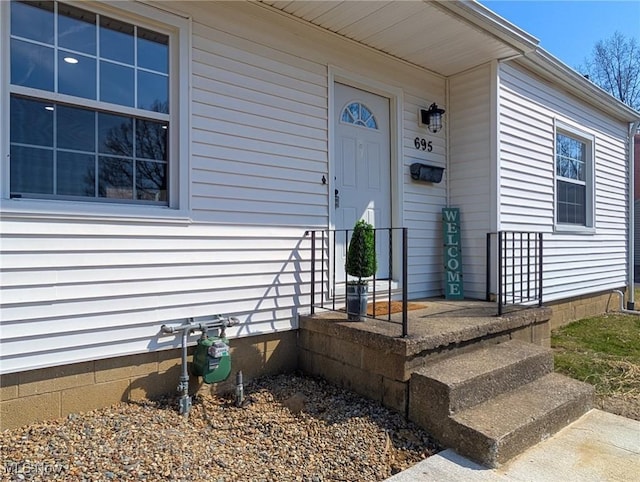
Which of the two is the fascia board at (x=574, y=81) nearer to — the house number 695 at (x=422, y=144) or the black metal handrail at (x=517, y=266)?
the house number 695 at (x=422, y=144)

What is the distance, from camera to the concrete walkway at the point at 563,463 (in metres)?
2.07

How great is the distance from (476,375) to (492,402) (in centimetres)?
21

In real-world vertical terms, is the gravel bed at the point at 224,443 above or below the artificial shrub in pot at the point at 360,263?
below

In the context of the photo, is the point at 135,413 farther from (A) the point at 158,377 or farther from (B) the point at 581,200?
(B) the point at 581,200

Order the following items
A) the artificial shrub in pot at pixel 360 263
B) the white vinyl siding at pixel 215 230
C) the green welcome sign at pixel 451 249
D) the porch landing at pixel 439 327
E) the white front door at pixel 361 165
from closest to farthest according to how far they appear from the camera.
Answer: the white vinyl siding at pixel 215 230 → the porch landing at pixel 439 327 → the artificial shrub in pot at pixel 360 263 → the white front door at pixel 361 165 → the green welcome sign at pixel 451 249

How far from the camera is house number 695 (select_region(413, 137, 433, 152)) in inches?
174

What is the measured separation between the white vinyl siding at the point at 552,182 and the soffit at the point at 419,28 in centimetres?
51

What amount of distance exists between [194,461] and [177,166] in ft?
6.02

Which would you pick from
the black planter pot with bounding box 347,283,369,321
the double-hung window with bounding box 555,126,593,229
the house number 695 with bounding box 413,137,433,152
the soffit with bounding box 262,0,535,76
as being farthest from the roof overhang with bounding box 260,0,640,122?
the black planter pot with bounding box 347,283,369,321

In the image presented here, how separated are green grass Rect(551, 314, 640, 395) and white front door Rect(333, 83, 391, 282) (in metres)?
1.89

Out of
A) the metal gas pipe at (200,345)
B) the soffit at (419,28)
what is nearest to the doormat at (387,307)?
the metal gas pipe at (200,345)

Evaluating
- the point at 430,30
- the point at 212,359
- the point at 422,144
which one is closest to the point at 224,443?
the point at 212,359

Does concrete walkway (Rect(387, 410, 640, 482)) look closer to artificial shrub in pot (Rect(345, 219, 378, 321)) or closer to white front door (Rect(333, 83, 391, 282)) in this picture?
artificial shrub in pot (Rect(345, 219, 378, 321))

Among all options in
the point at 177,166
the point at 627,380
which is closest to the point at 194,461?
the point at 177,166
